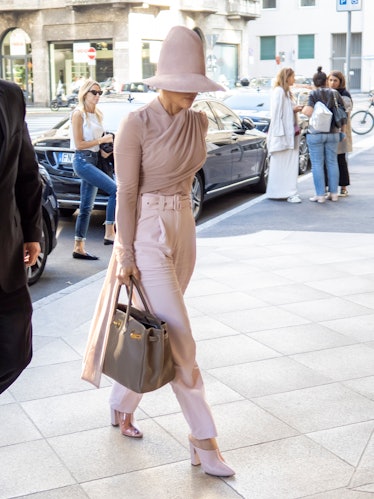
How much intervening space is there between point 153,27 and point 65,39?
4607 mm

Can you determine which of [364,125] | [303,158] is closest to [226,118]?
[303,158]

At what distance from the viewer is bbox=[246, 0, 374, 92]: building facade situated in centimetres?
6988

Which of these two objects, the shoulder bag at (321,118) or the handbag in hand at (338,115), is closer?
the shoulder bag at (321,118)

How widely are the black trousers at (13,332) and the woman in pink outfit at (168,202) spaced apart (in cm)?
57

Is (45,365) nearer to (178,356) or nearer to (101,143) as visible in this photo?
(178,356)

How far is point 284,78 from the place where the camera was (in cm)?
1253

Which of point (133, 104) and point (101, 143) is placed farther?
point (133, 104)

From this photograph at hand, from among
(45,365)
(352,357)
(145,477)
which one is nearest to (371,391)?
(352,357)

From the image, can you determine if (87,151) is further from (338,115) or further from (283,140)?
(338,115)

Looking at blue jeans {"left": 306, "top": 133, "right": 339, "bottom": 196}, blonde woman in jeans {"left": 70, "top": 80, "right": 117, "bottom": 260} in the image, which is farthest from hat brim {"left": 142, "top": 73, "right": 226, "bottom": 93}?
blue jeans {"left": 306, "top": 133, "right": 339, "bottom": 196}

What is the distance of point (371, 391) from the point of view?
509 cm

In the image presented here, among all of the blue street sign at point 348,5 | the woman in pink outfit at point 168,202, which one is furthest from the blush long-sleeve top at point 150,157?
the blue street sign at point 348,5

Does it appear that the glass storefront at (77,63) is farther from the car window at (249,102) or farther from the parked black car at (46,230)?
the parked black car at (46,230)

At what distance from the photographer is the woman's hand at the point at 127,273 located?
3986 mm
